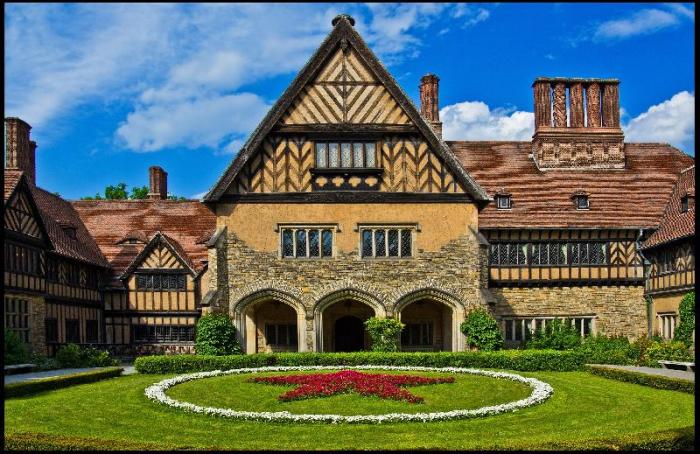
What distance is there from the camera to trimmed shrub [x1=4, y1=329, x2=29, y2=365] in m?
24.2

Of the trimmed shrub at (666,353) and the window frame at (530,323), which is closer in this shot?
the trimmed shrub at (666,353)

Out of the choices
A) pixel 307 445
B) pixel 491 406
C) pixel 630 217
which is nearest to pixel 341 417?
pixel 307 445

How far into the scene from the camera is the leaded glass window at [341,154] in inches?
1086

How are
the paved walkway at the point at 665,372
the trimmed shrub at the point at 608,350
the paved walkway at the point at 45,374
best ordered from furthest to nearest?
the trimmed shrub at the point at 608,350, the paved walkway at the point at 45,374, the paved walkway at the point at 665,372

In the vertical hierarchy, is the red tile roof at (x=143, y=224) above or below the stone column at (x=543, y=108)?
below

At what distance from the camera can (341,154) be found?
90.5ft

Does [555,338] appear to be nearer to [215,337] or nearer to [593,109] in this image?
[593,109]

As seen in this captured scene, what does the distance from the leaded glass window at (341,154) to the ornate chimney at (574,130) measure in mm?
10771

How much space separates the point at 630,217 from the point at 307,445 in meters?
23.7

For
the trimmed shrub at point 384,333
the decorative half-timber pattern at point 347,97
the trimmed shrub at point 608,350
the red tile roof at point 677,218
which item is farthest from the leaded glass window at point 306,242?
the red tile roof at point 677,218

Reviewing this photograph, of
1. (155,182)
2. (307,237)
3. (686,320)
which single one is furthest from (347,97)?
(155,182)

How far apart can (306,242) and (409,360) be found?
20.1 feet

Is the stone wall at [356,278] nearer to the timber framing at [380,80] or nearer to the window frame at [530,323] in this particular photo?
the timber framing at [380,80]

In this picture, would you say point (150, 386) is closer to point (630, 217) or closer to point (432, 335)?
point (432, 335)
